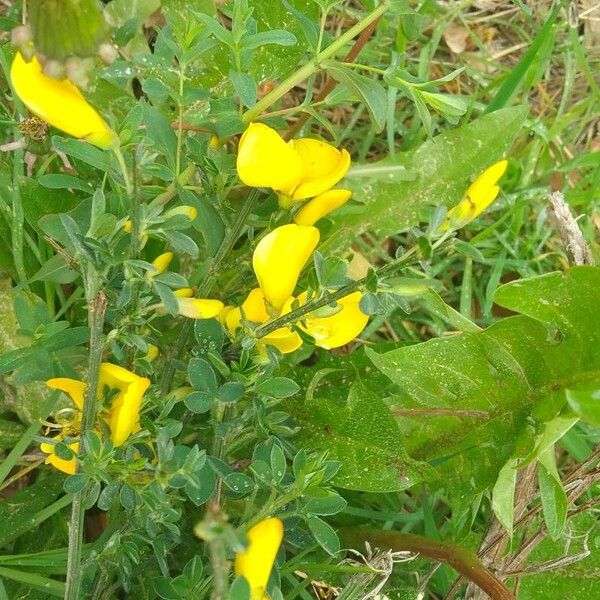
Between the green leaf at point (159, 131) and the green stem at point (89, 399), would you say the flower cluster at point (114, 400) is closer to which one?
the green stem at point (89, 399)

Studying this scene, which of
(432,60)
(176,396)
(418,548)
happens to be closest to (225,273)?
(176,396)

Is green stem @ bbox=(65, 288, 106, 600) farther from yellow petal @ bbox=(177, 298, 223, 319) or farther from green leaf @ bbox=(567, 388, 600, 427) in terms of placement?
green leaf @ bbox=(567, 388, 600, 427)

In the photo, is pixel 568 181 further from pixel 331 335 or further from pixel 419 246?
pixel 419 246

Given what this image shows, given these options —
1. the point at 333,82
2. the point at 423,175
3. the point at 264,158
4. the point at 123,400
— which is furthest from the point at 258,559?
the point at 423,175

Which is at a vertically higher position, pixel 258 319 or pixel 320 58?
pixel 320 58

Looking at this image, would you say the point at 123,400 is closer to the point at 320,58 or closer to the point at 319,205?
the point at 319,205
